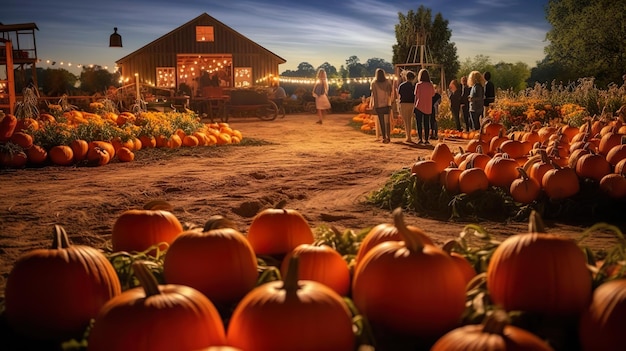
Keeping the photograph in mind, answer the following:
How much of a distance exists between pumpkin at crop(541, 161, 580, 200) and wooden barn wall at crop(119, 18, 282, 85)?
103ft

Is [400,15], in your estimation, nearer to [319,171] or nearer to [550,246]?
[319,171]

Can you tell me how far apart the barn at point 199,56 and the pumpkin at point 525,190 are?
29376 millimetres

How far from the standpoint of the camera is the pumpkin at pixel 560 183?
6.07 metres

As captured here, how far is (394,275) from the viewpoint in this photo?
1777 millimetres

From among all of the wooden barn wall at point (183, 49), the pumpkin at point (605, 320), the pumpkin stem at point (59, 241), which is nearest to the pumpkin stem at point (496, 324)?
the pumpkin at point (605, 320)

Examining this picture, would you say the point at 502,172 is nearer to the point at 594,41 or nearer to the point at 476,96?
the point at 476,96

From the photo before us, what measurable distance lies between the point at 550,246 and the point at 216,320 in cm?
103

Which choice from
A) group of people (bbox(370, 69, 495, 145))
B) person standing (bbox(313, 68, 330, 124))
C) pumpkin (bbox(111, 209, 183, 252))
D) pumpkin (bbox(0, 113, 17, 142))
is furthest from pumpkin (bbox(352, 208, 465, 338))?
person standing (bbox(313, 68, 330, 124))

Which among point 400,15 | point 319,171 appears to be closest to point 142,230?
point 319,171

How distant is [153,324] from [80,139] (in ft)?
35.3

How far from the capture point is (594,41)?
41219 millimetres

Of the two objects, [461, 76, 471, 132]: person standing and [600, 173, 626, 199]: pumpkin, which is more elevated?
[461, 76, 471, 132]: person standing

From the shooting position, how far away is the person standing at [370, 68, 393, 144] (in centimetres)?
1466

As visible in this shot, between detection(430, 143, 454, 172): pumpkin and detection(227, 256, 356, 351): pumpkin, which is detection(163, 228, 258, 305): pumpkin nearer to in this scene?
detection(227, 256, 356, 351): pumpkin
